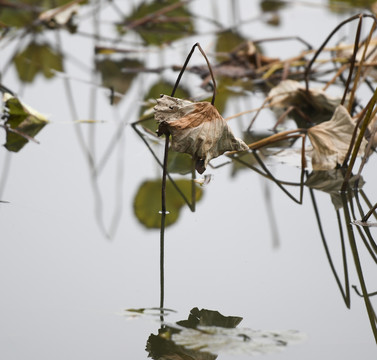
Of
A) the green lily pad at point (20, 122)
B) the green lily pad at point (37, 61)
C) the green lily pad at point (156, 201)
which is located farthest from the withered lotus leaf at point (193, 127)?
the green lily pad at point (37, 61)

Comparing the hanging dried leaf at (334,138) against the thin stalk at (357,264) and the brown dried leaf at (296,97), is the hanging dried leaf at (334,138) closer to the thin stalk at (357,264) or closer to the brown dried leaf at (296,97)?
the thin stalk at (357,264)

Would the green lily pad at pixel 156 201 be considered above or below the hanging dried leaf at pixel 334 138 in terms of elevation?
below

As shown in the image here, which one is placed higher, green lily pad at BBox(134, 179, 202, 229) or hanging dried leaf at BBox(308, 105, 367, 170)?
hanging dried leaf at BBox(308, 105, 367, 170)

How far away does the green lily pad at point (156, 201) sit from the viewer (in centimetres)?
88

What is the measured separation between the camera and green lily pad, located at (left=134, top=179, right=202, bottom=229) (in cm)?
88

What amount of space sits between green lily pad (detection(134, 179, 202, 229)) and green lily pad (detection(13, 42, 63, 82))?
2.45 ft

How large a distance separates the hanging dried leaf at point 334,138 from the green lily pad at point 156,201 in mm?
216

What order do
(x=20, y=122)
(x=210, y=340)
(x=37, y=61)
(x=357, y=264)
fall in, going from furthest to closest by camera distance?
1. (x=37, y=61)
2. (x=20, y=122)
3. (x=357, y=264)
4. (x=210, y=340)

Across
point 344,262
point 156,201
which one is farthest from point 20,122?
point 344,262

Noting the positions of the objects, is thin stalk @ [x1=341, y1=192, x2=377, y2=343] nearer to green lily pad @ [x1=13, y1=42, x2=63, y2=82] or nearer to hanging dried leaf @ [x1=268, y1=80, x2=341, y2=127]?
hanging dried leaf @ [x1=268, y1=80, x2=341, y2=127]

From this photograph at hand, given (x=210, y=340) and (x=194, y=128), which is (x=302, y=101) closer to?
(x=194, y=128)

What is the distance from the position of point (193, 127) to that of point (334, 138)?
0.33m

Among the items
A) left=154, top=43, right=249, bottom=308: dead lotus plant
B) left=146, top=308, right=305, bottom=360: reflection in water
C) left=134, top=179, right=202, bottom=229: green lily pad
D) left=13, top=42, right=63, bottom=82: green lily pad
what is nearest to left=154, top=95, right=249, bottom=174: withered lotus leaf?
left=154, top=43, right=249, bottom=308: dead lotus plant

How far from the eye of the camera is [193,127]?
788 mm
